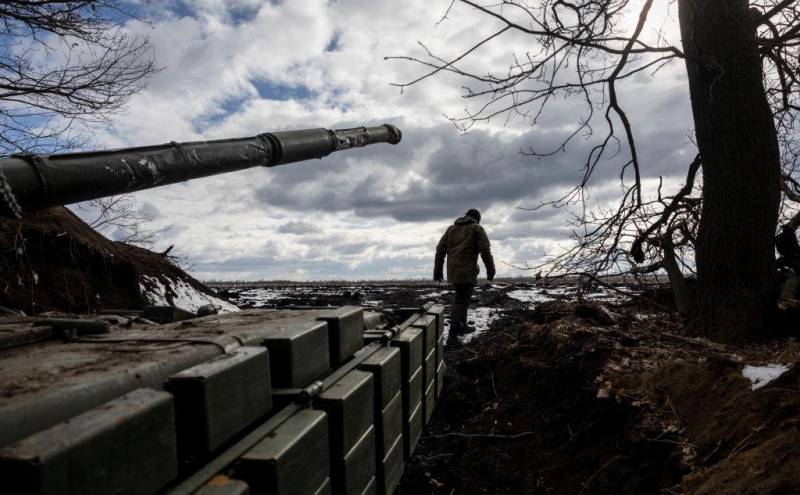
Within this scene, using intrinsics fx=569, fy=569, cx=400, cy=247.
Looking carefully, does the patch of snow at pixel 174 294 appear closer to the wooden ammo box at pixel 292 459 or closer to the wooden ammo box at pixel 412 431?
the wooden ammo box at pixel 412 431

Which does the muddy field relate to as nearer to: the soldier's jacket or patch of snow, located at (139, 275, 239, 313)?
the soldier's jacket

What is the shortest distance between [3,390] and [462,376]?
515cm

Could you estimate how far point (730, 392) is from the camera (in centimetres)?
305

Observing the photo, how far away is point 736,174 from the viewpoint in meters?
4.43

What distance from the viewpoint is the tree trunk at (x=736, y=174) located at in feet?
14.4

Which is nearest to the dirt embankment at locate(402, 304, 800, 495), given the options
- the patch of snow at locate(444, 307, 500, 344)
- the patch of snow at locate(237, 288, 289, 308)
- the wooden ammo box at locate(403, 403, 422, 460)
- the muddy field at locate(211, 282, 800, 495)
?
the muddy field at locate(211, 282, 800, 495)

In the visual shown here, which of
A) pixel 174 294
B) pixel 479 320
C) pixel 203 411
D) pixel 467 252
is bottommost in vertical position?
pixel 479 320

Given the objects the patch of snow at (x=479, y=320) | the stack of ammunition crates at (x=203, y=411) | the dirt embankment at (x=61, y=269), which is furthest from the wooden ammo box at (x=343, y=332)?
the dirt embankment at (x=61, y=269)

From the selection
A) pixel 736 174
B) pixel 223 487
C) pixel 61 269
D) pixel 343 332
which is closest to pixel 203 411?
pixel 223 487

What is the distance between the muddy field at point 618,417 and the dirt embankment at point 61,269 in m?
5.32

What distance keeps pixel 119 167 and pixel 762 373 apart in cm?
362

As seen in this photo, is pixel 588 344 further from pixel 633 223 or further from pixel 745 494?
pixel 745 494

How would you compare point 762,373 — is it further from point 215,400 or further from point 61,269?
point 61,269

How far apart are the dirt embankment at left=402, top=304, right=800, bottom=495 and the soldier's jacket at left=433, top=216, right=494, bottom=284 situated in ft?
7.76
